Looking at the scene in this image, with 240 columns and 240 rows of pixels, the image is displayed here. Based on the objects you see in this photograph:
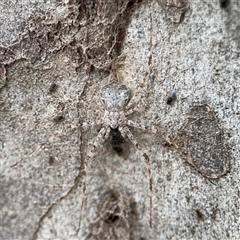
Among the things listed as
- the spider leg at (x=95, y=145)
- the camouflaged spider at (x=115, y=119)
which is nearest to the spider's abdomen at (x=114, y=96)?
the camouflaged spider at (x=115, y=119)

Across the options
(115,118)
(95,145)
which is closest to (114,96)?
(115,118)

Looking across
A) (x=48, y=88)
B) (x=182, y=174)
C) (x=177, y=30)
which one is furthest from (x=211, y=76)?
(x=48, y=88)

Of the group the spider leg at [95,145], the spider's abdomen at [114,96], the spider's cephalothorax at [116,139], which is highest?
the spider's abdomen at [114,96]

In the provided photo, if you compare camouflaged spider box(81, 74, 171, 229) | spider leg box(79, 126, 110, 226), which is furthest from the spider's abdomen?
spider leg box(79, 126, 110, 226)

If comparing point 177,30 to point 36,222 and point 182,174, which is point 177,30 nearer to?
point 182,174

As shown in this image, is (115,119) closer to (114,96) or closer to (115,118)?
(115,118)

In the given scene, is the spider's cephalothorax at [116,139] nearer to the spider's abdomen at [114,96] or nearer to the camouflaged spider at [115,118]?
the camouflaged spider at [115,118]
